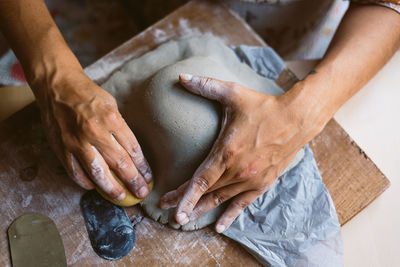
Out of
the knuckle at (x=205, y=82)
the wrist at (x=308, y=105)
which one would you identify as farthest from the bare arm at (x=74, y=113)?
the wrist at (x=308, y=105)

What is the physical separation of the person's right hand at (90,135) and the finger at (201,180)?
0.47 ft

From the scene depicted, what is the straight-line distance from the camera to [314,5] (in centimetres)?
132

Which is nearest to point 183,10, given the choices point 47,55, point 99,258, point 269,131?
point 47,55

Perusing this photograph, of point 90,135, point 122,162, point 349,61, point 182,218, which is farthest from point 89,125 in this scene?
point 349,61

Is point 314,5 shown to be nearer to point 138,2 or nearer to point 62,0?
point 138,2

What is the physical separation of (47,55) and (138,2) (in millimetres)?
810

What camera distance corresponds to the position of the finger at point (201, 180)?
2.76 ft

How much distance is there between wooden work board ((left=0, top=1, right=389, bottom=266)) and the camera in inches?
37.6

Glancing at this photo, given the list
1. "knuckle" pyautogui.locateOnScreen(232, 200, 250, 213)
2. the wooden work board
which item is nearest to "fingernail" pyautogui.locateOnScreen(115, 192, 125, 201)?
the wooden work board

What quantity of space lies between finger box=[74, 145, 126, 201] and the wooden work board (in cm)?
15

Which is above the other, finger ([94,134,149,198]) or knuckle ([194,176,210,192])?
knuckle ([194,176,210,192])

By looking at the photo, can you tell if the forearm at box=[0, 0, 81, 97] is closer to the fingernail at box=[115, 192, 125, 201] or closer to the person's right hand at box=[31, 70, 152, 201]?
A: the person's right hand at box=[31, 70, 152, 201]

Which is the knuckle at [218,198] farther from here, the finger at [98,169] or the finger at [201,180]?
the finger at [98,169]

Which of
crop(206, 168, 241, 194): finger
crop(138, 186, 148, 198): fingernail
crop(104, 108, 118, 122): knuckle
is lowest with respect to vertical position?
crop(138, 186, 148, 198): fingernail
